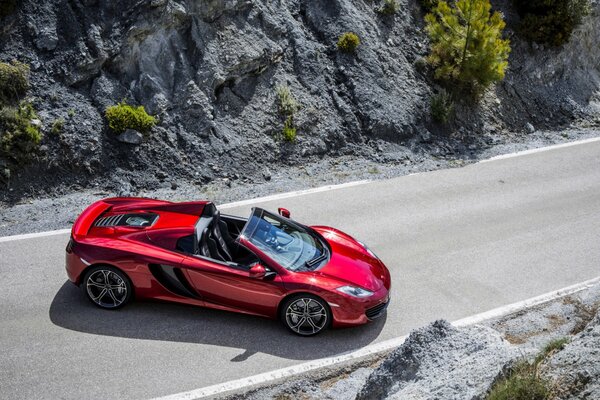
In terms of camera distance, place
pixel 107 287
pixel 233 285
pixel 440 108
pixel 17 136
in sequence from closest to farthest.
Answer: pixel 233 285, pixel 107 287, pixel 17 136, pixel 440 108

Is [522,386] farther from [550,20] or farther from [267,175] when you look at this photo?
[550,20]

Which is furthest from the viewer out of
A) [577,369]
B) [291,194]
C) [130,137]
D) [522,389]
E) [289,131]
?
[289,131]

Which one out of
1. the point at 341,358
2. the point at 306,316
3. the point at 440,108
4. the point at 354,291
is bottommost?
the point at 341,358

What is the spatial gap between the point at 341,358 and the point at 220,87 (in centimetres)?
798

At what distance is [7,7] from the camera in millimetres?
14023

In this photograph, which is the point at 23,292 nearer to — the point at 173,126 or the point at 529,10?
the point at 173,126

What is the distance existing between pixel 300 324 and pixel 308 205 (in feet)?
13.8

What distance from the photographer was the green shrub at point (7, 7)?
1398 cm

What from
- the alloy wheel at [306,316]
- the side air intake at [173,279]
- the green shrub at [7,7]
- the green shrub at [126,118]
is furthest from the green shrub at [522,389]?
the green shrub at [7,7]

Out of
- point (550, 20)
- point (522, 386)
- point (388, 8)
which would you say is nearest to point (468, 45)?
point (388, 8)

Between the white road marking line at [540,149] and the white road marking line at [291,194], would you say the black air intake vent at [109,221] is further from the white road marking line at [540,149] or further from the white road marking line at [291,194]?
the white road marking line at [540,149]

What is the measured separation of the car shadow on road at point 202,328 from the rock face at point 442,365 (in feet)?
5.65

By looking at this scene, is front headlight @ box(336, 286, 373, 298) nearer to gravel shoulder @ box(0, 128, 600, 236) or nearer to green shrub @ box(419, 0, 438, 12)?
gravel shoulder @ box(0, 128, 600, 236)

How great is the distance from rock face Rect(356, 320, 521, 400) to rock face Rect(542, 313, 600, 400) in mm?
430
